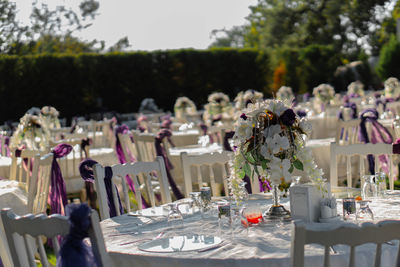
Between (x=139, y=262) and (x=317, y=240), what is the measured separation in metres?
0.83

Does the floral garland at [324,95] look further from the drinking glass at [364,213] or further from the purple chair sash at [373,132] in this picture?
the drinking glass at [364,213]

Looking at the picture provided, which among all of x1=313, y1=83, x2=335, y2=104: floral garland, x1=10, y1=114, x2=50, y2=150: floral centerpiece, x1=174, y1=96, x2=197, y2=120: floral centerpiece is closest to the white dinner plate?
x1=10, y1=114, x2=50, y2=150: floral centerpiece

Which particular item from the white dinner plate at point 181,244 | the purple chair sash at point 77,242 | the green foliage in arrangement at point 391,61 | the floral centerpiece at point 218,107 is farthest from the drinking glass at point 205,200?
the green foliage in arrangement at point 391,61

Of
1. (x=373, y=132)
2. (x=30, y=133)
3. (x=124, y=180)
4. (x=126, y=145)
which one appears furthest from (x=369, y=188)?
(x=30, y=133)

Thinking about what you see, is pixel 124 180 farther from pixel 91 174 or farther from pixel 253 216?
pixel 253 216

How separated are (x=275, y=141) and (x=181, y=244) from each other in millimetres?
660

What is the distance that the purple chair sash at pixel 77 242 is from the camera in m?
1.92

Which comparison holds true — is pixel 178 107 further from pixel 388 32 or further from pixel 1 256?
pixel 388 32

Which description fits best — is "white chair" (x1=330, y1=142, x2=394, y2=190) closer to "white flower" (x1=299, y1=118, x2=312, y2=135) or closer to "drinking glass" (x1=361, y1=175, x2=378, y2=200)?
"drinking glass" (x1=361, y1=175, x2=378, y2=200)

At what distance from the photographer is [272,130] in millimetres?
2875

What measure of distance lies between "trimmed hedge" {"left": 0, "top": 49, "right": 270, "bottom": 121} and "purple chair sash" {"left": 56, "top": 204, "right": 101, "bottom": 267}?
17.1 meters

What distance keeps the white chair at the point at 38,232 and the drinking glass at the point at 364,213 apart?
117 centimetres

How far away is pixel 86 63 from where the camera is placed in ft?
63.7

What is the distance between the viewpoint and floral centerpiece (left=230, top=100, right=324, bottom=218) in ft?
9.39
